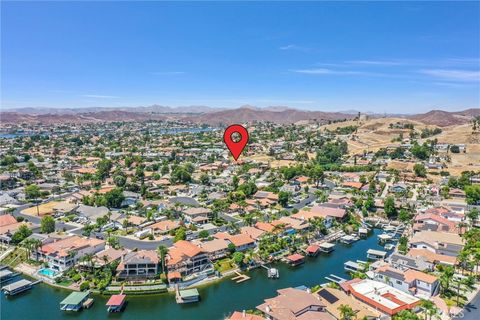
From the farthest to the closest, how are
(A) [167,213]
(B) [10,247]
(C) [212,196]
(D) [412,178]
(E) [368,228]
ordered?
1. (D) [412,178]
2. (C) [212,196]
3. (A) [167,213]
4. (E) [368,228]
5. (B) [10,247]

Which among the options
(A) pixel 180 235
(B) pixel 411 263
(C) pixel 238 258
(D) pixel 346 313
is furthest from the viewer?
(A) pixel 180 235

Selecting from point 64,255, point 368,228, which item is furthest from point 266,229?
point 64,255

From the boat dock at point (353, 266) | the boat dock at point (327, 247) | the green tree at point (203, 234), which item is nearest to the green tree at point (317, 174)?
the boat dock at point (327, 247)

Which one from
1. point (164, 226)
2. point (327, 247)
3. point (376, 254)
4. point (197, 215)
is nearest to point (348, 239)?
point (327, 247)

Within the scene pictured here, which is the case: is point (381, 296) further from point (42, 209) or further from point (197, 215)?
point (42, 209)

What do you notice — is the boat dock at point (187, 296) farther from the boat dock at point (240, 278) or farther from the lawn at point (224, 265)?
the lawn at point (224, 265)

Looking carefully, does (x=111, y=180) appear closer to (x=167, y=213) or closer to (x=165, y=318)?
(x=167, y=213)
